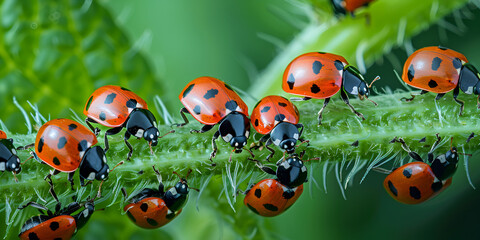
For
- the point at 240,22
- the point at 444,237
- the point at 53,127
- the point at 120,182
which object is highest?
the point at 53,127

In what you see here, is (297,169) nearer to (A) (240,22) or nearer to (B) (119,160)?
(B) (119,160)

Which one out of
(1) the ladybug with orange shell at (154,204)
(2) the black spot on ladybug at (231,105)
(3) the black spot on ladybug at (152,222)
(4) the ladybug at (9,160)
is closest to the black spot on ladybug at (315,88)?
(2) the black spot on ladybug at (231,105)

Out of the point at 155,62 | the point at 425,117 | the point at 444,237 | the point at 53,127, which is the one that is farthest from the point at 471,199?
the point at 53,127

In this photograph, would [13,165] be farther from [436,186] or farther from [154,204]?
[436,186]

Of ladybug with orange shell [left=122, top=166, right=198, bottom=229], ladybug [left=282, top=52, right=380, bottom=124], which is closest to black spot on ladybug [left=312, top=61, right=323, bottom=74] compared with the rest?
ladybug [left=282, top=52, right=380, bottom=124]

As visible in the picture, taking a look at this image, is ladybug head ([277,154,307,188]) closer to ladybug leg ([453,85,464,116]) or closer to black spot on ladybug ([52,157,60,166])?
ladybug leg ([453,85,464,116])

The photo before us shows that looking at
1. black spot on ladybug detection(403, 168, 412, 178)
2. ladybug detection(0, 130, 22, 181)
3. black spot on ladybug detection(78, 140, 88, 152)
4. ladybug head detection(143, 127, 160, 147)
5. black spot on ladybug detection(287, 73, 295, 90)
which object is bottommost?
black spot on ladybug detection(403, 168, 412, 178)

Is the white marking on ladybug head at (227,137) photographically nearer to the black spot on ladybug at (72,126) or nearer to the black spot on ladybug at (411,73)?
the black spot on ladybug at (72,126)
